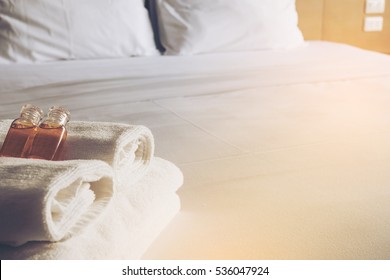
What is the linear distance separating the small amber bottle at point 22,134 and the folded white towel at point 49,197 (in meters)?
0.09

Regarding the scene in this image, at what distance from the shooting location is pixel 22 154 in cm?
71

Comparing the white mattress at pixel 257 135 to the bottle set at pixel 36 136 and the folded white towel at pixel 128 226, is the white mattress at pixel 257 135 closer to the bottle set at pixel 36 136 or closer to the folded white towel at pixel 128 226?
the folded white towel at pixel 128 226

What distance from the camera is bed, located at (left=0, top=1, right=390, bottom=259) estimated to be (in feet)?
2.26

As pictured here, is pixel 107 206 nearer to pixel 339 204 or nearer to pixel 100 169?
pixel 100 169

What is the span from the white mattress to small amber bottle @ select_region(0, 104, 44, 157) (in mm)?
238

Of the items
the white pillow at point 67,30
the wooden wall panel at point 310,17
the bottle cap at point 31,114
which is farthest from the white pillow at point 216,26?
the bottle cap at point 31,114

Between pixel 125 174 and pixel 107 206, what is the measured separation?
0.08 meters

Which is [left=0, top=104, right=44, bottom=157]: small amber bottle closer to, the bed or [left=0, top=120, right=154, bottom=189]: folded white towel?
[left=0, top=120, right=154, bottom=189]: folded white towel

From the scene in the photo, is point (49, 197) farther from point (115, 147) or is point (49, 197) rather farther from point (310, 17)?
point (310, 17)

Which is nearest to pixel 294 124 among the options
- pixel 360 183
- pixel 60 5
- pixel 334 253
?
pixel 360 183

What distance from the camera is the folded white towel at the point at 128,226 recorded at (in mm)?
521

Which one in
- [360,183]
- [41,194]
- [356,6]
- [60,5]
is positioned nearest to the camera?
[41,194]

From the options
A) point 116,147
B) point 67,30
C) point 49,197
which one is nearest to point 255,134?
point 116,147

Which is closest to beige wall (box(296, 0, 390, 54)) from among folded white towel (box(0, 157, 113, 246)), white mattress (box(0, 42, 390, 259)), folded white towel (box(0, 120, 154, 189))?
white mattress (box(0, 42, 390, 259))
